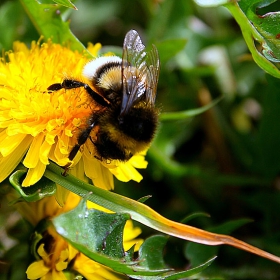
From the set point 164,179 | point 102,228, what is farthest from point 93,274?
point 164,179

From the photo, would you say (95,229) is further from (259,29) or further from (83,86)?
(259,29)

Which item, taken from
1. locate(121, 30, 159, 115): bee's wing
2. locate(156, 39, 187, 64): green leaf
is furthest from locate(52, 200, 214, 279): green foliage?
locate(156, 39, 187, 64): green leaf

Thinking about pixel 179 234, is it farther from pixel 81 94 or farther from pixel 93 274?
pixel 81 94

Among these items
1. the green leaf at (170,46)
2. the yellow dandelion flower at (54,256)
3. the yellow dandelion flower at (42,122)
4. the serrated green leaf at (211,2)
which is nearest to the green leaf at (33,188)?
the yellow dandelion flower at (42,122)

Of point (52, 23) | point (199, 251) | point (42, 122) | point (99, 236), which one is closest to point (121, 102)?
point (42, 122)

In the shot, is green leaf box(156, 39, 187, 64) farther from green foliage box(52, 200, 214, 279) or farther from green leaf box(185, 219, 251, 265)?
green foliage box(52, 200, 214, 279)

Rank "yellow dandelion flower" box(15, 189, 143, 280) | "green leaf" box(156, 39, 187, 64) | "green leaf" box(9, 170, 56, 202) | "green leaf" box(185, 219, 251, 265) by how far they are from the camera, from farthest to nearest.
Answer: "green leaf" box(156, 39, 187, 64) → "green leaf" box(185, 219, 251, 265) → "yellow dandelion flower" box(15, 189, 143, 280) → "green leaf" box(9, 170, 56, 202)
